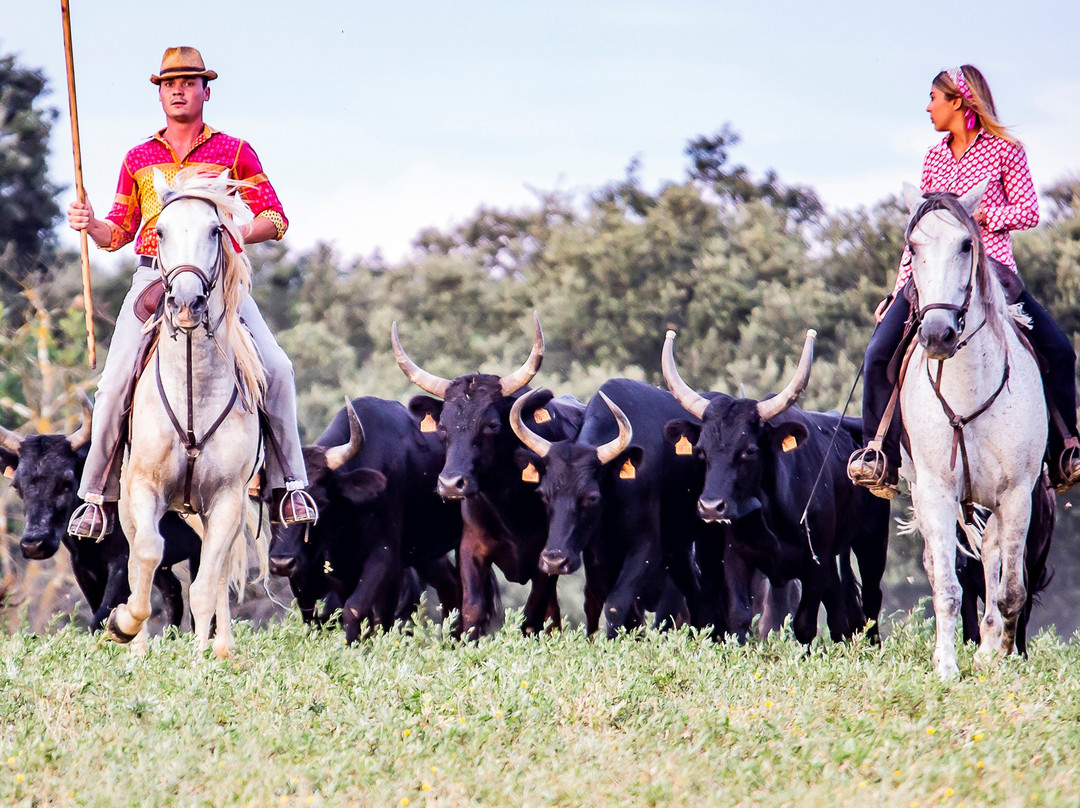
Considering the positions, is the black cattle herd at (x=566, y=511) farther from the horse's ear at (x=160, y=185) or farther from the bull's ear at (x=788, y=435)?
the horse's ear at (x=160, y=185)

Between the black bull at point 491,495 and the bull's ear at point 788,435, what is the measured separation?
5.60ft

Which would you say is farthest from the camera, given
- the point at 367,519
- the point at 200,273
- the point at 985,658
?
the point at 367,519

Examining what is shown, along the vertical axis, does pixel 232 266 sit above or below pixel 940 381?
above

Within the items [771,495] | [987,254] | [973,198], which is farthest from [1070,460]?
[771,495]

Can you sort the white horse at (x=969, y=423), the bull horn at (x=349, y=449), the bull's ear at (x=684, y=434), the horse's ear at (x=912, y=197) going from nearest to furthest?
the white horse at (x=969, y=423)
the horse's ear at (x=912, y=197)
the bull's ear at (x=684, y=434)
the bull horn at (x=349, y=449)

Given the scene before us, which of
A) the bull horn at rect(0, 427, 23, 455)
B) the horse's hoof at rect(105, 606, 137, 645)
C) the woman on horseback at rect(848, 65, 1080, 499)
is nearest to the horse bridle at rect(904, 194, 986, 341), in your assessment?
the woman on horseback at rect(848, 65, 1080, 499)

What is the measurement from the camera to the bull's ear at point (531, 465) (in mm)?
10211

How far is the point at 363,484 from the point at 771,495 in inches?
110

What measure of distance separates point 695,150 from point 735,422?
2232cm

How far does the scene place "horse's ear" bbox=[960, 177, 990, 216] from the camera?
7227 mm

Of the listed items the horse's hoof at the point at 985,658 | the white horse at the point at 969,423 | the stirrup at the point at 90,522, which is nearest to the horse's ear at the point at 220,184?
the stirrup at the point at 90,522

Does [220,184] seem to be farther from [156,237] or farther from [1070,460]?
[1070,460]

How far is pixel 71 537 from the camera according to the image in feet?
33.3

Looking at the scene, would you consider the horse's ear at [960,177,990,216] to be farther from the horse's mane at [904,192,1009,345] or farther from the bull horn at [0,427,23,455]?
Result: the bull horn at [0,427,23,455]
